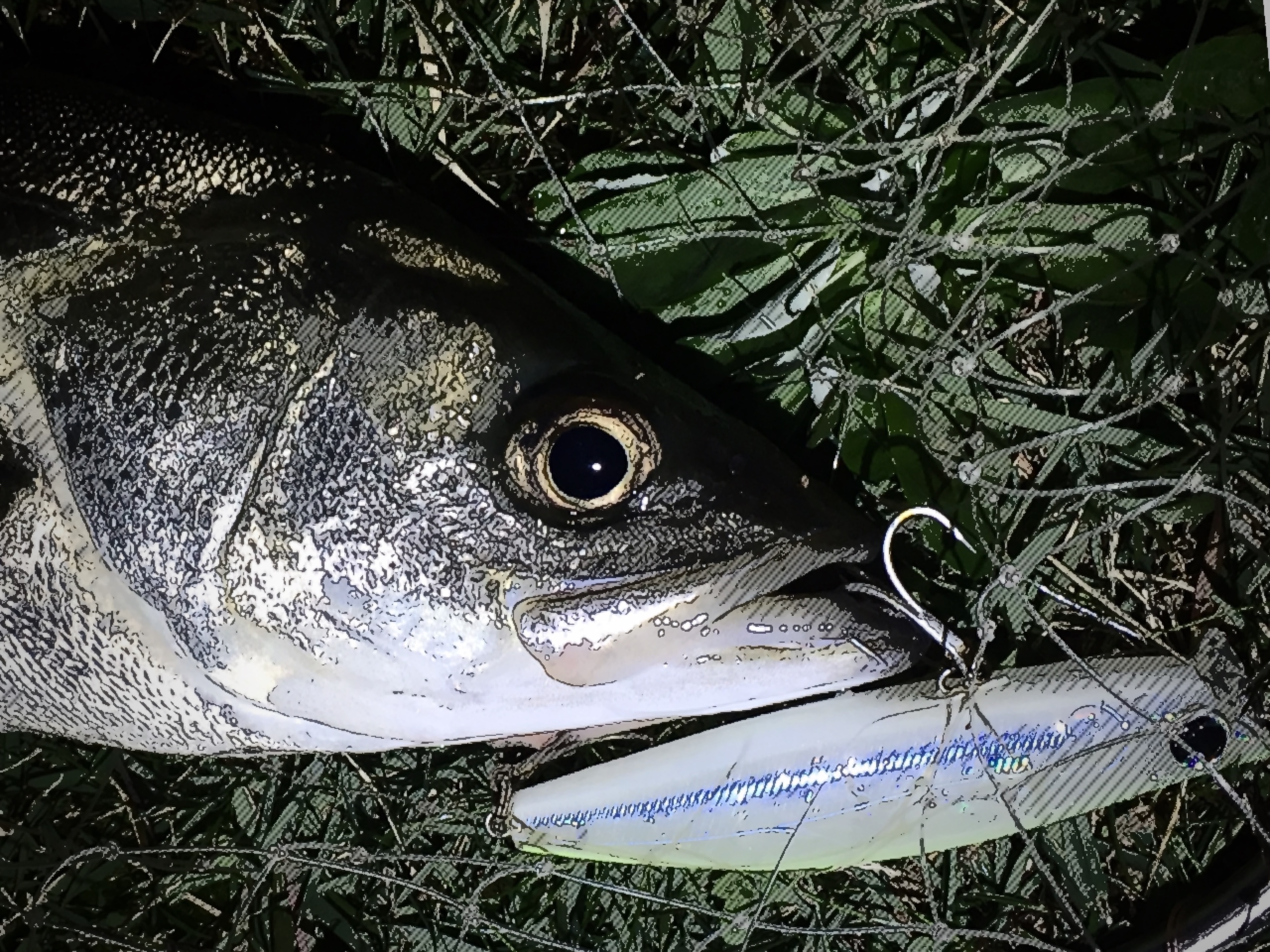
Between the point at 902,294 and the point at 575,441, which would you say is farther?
the point at 902,294

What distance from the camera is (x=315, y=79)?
208cm

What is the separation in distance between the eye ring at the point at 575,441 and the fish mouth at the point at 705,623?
14 cm

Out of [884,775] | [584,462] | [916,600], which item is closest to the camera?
[584,462]

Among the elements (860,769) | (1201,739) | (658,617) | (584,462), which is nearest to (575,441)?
(584,462)

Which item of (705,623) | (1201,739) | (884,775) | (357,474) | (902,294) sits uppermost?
(902,294)

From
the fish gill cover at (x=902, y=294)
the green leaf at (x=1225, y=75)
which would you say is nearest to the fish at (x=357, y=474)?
the fish gill cover at (x=902, y=294)

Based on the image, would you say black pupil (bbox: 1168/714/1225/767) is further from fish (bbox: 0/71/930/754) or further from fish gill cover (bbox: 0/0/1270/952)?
fish (bbox: 0/71/930/754)

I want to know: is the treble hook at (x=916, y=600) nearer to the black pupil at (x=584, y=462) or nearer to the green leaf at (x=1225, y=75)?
the black pupil at (x=584, y=462)

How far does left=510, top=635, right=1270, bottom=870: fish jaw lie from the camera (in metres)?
1.83

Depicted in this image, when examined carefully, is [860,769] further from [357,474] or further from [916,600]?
[357,474]

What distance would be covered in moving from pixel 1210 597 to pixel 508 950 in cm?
183

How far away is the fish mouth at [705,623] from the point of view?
1.44m

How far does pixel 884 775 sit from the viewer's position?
1819mm

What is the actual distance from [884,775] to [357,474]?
3.75ft
